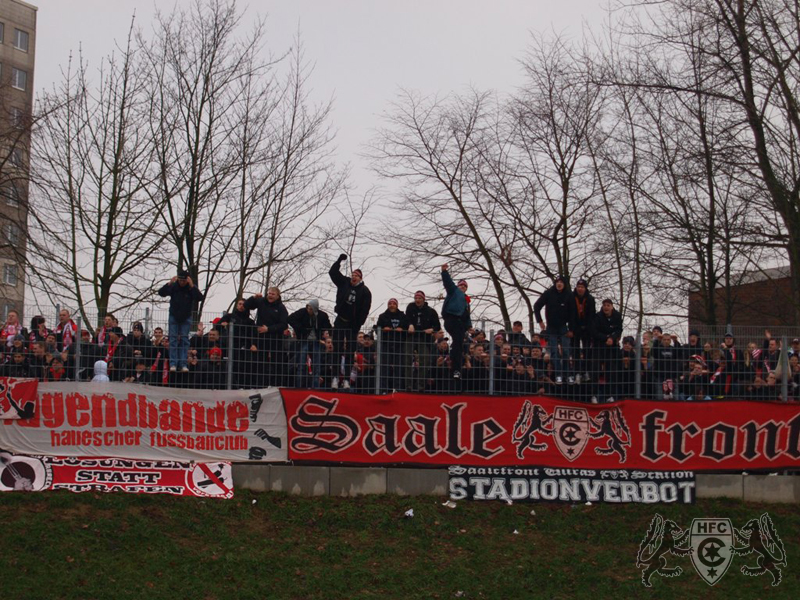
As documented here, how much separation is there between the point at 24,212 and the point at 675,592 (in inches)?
709

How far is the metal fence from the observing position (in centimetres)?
1372

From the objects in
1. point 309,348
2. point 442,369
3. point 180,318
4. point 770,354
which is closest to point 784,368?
point 770,354

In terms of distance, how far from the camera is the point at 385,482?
46.1ft

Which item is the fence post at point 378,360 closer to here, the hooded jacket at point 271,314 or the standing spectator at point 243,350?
the hooded jacket at point 271,314

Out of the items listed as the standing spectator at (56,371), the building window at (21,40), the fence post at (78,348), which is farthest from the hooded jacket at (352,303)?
the building window at (21,40)

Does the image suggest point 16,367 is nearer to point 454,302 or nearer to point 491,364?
point 454,302

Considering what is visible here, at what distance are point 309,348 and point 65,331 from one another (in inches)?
135

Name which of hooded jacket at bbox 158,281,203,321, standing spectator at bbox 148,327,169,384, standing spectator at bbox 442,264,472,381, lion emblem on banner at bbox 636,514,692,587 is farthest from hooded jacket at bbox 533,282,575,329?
standing spectator at bbox 148,327,169,384

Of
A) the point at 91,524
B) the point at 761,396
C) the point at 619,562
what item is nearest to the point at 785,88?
the point at 761,396

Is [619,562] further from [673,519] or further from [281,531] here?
[281,531]

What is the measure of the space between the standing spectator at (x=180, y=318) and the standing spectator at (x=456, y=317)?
3.69 meters

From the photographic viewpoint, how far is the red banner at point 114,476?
511 inches

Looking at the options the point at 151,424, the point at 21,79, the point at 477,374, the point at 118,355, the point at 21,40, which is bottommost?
the point at 151,424

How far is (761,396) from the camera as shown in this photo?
1482cm
